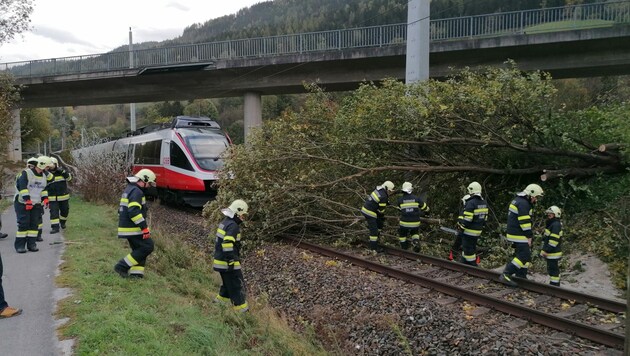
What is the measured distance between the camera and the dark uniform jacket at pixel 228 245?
5.87m

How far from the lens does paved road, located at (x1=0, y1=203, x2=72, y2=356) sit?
14.5ft

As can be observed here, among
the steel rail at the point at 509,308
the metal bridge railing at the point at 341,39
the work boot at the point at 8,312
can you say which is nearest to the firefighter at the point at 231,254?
the work boot at the point at 8,312

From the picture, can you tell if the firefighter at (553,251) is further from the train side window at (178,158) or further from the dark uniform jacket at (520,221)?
the train side window at (178,158)

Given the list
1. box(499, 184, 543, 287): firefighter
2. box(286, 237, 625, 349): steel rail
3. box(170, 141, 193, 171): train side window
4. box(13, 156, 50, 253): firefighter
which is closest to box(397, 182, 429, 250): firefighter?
box(286, 237, 625, 349): steel rail

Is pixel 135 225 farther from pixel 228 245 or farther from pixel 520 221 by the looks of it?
pixel 520 221

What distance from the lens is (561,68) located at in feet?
58.6

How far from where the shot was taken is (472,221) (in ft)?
26.3

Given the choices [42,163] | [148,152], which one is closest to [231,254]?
[42,163]

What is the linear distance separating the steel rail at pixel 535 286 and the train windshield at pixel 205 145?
296 inches

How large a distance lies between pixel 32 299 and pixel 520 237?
690 centimetres

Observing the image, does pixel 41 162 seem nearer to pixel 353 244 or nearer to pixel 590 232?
pixel 353 244

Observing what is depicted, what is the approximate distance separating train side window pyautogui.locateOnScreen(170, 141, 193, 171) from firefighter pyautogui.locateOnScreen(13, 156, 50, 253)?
5.71m

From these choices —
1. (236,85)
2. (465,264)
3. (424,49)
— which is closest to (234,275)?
(465,264)

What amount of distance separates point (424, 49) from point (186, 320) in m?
9.91
